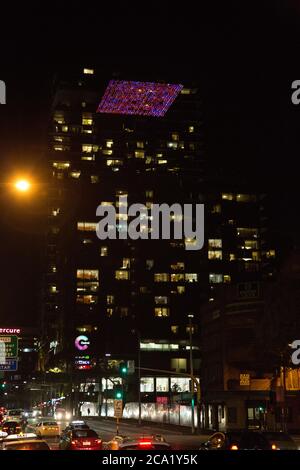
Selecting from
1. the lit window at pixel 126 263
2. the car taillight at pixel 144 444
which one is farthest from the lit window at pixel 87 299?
the car taillight at pixel 144 444

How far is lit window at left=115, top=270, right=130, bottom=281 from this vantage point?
16062 centimetres

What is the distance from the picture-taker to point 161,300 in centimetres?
16088

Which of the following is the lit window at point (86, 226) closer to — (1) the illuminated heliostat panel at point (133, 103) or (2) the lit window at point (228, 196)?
(2) the lit window at point (228, 196)

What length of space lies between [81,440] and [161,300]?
418ft

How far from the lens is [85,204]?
550ft

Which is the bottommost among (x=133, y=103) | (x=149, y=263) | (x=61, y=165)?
(x=149, y=263)

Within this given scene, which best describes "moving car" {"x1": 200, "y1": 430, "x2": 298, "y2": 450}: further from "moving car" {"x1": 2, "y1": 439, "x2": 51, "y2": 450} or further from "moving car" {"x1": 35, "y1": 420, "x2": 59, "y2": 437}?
"moving car" {"x1": 35, "y1": 420, "x2": 59, "y2": 437}

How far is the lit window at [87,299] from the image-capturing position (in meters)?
159

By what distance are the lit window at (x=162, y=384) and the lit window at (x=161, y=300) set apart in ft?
69.0

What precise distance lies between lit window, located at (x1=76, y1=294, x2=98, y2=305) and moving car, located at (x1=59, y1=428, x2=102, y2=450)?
407 feet

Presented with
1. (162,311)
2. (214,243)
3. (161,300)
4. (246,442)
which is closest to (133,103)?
(214,243)

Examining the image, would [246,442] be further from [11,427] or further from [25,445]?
[11,427]

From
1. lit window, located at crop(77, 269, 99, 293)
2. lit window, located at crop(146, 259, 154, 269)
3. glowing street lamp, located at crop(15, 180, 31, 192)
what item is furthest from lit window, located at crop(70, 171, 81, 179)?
glowing street lamp, located at crop(15, 180, 31, 192)
